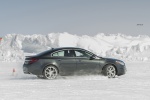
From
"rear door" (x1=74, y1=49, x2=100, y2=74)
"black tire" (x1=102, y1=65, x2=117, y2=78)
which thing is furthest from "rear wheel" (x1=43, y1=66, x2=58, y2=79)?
"black tire" (x1=102, y1=65, x2=117, y2=78)

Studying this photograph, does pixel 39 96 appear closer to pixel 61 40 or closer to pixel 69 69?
pixel 69 69

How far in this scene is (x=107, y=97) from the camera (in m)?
7.66

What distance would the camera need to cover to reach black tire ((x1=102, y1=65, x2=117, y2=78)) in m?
13.8

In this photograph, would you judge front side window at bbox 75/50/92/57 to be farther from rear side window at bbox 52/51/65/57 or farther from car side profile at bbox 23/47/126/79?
rear side window at bbox 52/51/65/57

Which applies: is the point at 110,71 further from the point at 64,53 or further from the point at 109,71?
the point at 64,53

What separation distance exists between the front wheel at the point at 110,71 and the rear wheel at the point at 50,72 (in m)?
2.18

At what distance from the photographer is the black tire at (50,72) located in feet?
43.0

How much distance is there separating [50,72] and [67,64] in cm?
80

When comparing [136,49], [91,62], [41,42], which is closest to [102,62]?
[91,62]

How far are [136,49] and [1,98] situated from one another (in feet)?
294

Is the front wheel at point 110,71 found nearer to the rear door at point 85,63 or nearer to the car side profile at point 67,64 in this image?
the car side profile at point 67,64

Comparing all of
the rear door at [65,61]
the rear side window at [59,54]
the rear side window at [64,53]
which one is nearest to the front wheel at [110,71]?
the rear door at [65,61]

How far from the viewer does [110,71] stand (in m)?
13.8

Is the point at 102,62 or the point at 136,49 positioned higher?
the point at 136,49
